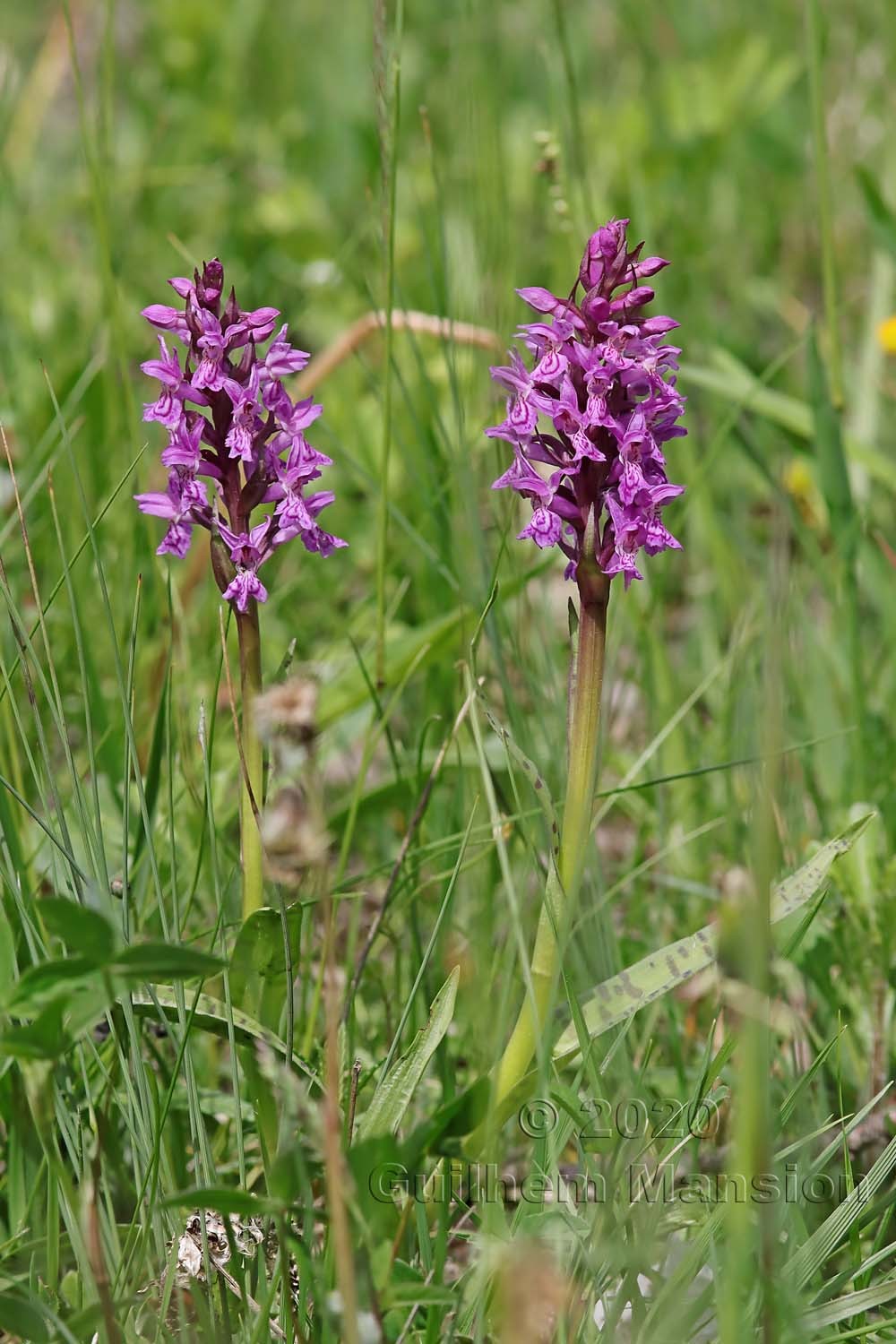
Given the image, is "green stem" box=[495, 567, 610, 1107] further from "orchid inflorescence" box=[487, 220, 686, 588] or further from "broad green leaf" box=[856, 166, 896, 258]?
"broad green leaf" box=[856, 166, 896, 258]

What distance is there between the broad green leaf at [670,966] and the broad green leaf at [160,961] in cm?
49

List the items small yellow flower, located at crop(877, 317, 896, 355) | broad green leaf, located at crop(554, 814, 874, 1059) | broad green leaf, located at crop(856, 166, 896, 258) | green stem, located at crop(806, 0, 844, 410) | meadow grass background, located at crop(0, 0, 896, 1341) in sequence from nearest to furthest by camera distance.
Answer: meadow grass background, located at crop(0, 0, 896, 1341)
broad green leaf, located at crop(554, 814, 874, 1059)
green stem, located at crop(806, 0, 844, 410)
broad green leaf, located at crop(856, 166, 896, 258)
small yellow flower, located at crop(877, 317, 896, 355)

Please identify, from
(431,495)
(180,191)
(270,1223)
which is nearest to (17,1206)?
(270,1223)

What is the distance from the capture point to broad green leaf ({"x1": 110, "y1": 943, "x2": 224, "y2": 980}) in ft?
3.59

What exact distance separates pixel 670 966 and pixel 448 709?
A: 3.63 feet

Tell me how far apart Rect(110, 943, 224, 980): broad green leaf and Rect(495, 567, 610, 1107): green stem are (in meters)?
0.41

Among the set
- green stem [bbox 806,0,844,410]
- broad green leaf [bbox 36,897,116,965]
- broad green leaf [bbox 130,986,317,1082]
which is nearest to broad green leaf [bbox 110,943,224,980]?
broad green leaf [bbox 36,897,116,965]

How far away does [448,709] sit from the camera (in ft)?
8.12

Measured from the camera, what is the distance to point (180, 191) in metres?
4.79

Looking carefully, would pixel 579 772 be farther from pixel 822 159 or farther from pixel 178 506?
pixel 822 159

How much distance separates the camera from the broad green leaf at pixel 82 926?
3.62ft

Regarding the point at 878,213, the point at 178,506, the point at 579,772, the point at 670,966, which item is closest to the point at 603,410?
the point at 579,772

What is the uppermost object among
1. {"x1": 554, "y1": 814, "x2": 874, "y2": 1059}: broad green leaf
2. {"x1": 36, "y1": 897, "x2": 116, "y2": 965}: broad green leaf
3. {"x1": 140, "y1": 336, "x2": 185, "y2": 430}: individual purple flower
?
{"x1": 140, "y1": 336, "x2": 185, "y2": 430}: individual purple flower

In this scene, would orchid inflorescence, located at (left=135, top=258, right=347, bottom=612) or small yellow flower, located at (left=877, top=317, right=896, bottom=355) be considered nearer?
orchid inflorescence, located at (left=135, top=258, right=347, bottom=612)
